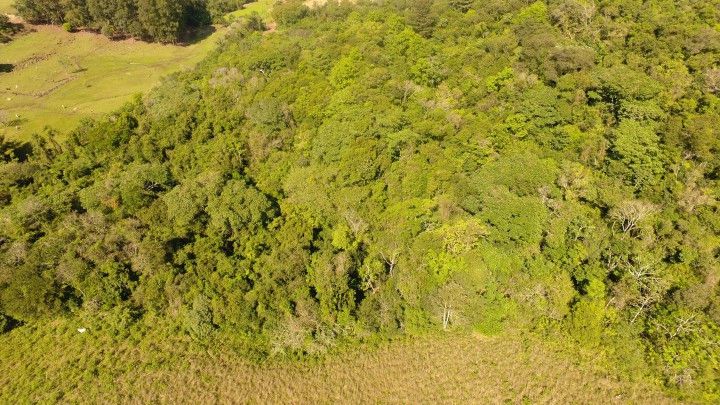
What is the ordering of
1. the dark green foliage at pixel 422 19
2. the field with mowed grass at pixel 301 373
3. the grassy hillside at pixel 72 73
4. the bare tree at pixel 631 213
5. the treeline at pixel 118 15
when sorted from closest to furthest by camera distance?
the field with mowed grass at pixel 301 373 < the bare tree at pixel 631 213 < the grassy hillside at pixel 72 73 < the dark green foliage at pixel 422 19 < the treeline at pixel 118 15

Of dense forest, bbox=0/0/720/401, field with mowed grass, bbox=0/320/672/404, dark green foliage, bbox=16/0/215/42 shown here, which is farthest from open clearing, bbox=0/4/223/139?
field with mowed grass, bbox=0/320/672/404

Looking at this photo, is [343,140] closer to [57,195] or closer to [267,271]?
[267,271]

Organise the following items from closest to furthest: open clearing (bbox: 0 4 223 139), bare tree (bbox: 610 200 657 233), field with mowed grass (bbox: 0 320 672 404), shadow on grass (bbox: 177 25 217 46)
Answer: field with mowed grass (bbox: 0 320 672 404), bare tree (bbox: 610 200 657 233), open clearing (bbox: 0 4 223 139), shadow on grass (bbox: 177 25 217 46)

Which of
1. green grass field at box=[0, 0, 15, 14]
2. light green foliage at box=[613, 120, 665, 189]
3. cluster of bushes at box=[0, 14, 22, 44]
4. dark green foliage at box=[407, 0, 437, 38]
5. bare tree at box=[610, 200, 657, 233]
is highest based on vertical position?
green grass field at box=[0, 0, 15, 14]

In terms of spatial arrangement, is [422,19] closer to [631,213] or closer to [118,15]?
[631,213]

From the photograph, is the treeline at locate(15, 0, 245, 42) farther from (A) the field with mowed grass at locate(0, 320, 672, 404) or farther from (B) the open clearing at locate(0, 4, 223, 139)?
(A) the field with mowed grass at locate(0, 320, 672, 404)

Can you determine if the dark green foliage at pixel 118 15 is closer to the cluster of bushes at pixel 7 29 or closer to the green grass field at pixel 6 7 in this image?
the cluster of bushes at pixel 7 29

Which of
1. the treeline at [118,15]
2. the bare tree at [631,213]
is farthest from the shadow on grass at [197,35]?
the bare tree at [631,213]
